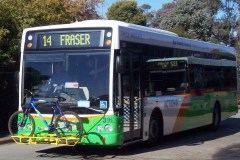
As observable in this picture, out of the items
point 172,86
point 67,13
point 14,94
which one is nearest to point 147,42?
point 172,86

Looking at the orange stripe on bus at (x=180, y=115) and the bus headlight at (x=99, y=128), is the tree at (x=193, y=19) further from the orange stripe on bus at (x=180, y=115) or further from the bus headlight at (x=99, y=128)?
the bus headlight at (x=99, y=128)

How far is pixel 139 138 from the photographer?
1274 cm

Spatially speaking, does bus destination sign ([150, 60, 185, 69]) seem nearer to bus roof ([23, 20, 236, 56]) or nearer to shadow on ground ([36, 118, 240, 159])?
bus roof ([23, 20, 236, 56])

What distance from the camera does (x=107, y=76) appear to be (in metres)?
11.3

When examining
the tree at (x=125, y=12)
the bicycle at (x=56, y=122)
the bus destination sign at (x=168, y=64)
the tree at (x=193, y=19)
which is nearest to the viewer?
the bicycle at (x=56, y=122)

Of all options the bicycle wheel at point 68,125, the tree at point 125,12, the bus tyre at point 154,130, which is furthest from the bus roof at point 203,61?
the tree at point 125,12

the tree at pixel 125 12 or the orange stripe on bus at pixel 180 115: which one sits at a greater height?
the tree at pixel 125 12

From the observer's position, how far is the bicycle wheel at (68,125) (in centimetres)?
1130

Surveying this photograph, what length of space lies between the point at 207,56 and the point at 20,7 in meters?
7.34

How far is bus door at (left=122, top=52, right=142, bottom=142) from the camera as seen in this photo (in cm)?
1195

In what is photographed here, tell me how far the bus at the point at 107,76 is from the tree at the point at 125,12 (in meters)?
38.9

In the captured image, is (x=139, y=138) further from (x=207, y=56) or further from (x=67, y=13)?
(x=67, y=13)

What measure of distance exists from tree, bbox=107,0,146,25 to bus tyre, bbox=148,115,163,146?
39235mm

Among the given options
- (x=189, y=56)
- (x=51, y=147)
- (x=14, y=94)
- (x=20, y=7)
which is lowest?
(x=51, y=147)
